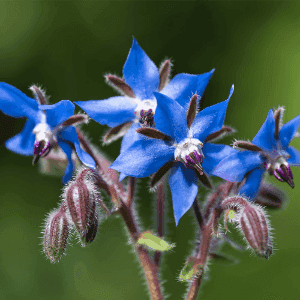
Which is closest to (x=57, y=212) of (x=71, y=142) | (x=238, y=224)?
(x=71, y=142)

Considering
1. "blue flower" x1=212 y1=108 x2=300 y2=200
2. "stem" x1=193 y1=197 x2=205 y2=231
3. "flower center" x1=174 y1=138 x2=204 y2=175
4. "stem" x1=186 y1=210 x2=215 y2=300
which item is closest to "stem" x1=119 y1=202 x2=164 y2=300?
"stem" x1=186 y1=210 x2=215 y2=300

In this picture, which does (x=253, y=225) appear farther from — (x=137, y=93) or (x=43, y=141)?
(x=43, y=141)

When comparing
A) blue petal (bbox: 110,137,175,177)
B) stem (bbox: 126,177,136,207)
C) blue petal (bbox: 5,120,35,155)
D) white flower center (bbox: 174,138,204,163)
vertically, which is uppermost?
white flower center (bbox: 174,138,204,163)

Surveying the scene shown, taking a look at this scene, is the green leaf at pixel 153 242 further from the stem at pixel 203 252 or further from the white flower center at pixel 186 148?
the white flower center at pixel 186 148

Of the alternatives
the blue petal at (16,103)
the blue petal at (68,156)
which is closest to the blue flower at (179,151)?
the blue petal at (68,156)

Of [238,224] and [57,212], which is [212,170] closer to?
[238,224]

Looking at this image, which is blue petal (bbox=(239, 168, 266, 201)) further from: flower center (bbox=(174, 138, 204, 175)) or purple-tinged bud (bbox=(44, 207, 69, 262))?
purple-tinged bud (bbox=(44, 207, 69, 262))

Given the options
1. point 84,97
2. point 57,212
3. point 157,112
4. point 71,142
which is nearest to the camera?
point 157,112

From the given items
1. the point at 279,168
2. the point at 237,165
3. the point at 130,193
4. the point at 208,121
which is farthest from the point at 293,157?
the point at 130,193
